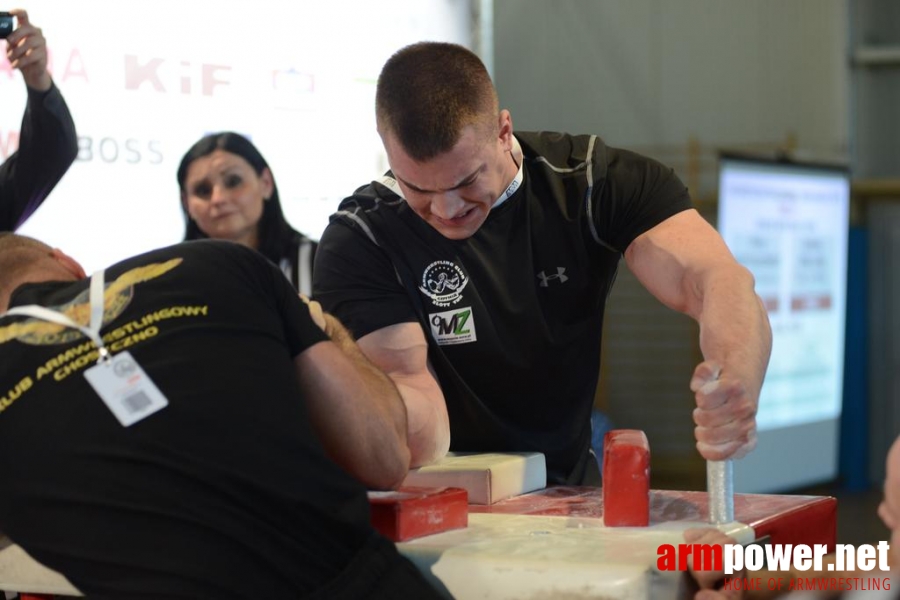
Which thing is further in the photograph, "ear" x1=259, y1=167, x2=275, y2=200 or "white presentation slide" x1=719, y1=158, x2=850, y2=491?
"white presentation slide" x1=719, y1=158, x2=850, y2=491

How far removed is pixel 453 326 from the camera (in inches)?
76.4

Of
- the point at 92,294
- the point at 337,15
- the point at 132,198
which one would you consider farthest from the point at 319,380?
the point at 337,15

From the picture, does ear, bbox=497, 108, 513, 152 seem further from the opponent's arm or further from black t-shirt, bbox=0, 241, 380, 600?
black t-shirt, bbox=0, 241, 380, 600

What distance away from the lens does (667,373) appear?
6.44m

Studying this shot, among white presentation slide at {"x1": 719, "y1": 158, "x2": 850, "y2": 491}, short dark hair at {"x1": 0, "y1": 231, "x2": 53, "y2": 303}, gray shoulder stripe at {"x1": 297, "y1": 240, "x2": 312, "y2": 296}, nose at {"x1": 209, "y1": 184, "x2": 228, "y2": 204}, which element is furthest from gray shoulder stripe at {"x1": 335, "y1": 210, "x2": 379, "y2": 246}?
white presentation slide at {"x1": 719, "y1": 158, "x2": 850, "y2": 491}

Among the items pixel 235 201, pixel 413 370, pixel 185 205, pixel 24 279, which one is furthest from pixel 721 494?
pixel 185 205

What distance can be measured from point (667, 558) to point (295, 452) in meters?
0.41

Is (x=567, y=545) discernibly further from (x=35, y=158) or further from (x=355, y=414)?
(x=35, y=158)

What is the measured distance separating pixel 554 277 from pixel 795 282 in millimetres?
4292

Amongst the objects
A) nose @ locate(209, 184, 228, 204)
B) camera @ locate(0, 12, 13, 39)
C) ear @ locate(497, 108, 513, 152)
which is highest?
camera @ locate(0, 12, 13, 39)

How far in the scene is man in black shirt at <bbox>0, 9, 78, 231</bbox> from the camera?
8.48ft

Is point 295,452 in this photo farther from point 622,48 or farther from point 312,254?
point 622,48

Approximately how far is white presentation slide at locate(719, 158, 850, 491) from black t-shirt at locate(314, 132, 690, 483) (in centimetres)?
356

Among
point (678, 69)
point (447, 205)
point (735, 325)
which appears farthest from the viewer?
point (678, 69)
